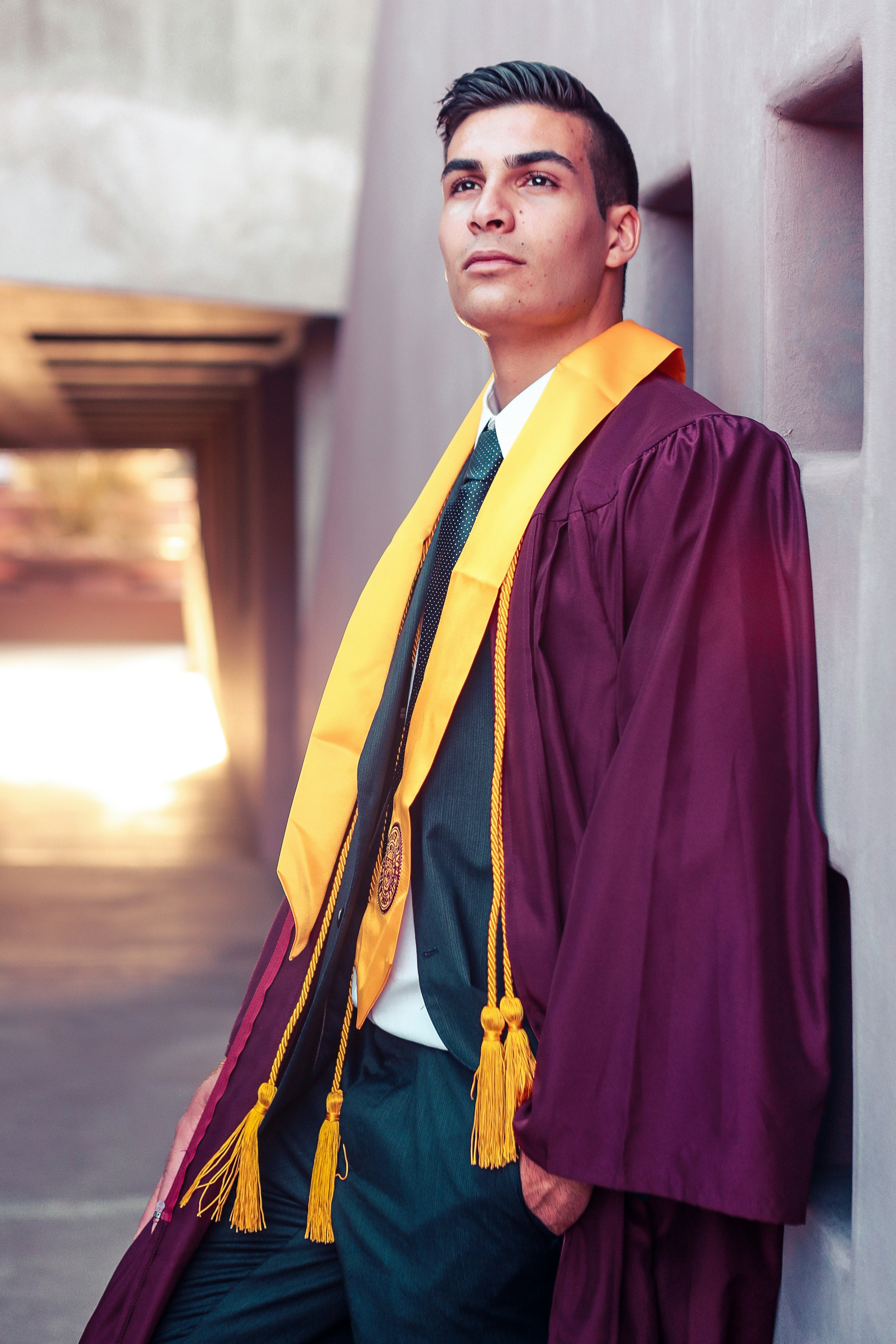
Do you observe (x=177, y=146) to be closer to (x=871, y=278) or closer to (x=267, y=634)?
(x=267, y=634)

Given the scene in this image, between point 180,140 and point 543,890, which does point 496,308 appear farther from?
point 180,140

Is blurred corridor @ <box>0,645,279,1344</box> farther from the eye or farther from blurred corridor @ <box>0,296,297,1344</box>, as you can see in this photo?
the eye

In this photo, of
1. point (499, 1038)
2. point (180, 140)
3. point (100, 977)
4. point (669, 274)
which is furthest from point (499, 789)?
point (100, 977)

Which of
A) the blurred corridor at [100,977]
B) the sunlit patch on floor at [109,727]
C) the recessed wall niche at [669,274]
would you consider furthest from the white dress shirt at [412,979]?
the sunlit patch on floor at [109,727]

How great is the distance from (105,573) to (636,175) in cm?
1934

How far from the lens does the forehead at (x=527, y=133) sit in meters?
1.45

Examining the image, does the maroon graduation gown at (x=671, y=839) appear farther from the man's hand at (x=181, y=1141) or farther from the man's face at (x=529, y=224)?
the man's hand at (x=181, y=1141)

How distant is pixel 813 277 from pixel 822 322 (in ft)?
0.17

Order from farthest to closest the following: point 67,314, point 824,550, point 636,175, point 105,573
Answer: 1. point 105,573
2. point 67,314
3. point 636,175
4. point 824,550

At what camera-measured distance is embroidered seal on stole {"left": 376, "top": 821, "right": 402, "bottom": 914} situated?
1.44 m

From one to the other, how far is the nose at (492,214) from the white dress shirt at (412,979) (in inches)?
6.8

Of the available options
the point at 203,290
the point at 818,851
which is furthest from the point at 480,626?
the point at 203,290

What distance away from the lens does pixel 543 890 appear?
1271 mm

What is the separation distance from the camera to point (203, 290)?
164 inches
